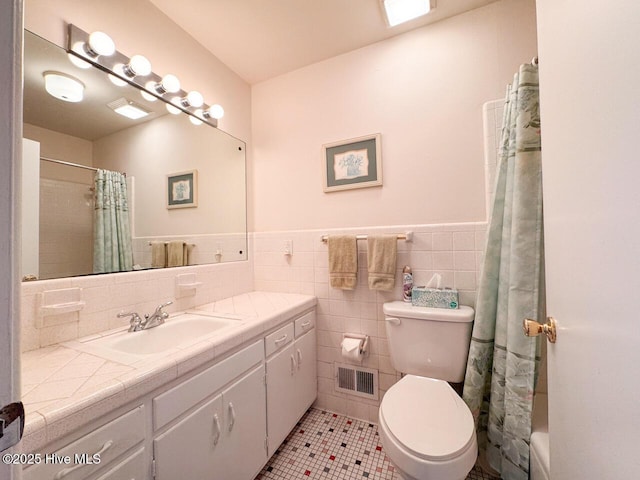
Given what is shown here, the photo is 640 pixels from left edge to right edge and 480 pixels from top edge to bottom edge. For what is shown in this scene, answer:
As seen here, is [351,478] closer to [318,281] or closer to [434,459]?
[434,459]

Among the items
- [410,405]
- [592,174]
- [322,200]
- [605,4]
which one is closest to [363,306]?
[410,405]

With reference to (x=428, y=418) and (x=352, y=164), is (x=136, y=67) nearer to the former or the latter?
(x=352, y=164)

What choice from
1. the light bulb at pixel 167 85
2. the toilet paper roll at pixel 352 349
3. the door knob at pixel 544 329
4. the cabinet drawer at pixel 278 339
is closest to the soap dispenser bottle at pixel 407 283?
the toilet paper roll at pixel 352 349

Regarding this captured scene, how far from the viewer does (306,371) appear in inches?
64.6

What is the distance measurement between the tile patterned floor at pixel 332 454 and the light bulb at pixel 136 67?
6.87ft

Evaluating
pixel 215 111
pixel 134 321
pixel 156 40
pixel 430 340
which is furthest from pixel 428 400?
pixel 156 40

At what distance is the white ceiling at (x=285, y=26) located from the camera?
1420 mm

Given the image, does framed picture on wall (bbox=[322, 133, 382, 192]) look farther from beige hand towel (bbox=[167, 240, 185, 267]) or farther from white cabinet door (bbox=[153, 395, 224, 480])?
white cabinet door (bbox=[153, 395, 224, 480])

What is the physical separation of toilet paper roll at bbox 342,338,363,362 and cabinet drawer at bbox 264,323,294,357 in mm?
356

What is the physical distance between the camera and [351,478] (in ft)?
4.22

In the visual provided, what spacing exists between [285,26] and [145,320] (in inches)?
70.7

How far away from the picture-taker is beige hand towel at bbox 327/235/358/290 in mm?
1633

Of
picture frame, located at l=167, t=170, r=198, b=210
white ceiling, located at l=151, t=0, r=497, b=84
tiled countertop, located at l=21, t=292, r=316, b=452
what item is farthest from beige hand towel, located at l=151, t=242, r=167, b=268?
white ceiling, located at l=151, t=0, r=497, b=84

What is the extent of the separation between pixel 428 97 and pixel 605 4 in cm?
123
